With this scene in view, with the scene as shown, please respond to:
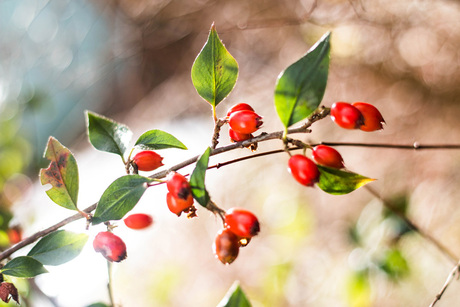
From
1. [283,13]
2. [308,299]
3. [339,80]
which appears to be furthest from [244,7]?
[308,299]

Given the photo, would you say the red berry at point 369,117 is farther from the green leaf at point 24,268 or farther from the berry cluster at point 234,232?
the green leaf at point 24,268

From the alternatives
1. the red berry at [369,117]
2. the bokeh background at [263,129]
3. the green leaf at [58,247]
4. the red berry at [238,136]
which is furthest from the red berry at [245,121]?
the bokeh background at [263,129]

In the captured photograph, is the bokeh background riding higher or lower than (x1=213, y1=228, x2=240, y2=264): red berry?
higher

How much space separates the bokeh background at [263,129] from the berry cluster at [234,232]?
71 centimetres

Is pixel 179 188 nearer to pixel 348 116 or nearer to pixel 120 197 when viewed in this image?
pixel 120 197

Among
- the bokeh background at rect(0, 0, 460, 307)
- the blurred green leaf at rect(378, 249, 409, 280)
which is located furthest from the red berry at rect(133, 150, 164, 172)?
the blurred green leaf at rect(378, 249, 409, 280)

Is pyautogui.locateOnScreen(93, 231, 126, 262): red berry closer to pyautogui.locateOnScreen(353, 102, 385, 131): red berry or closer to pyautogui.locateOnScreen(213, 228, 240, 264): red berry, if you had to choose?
pyautogui.locateOnScreen(213, 228, 240, 264): red berry

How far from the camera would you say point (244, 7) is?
2.21m

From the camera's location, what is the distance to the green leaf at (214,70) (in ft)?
1.62

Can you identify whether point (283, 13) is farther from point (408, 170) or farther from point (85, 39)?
point (85, 39)

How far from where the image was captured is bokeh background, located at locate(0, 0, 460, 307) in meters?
1.52

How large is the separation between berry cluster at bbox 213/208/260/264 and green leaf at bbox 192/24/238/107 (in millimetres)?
147

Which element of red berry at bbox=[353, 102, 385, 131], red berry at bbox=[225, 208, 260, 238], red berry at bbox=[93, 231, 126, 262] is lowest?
red berry at bbox=[225, 208, 260, 238]

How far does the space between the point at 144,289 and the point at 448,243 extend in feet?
4.24
